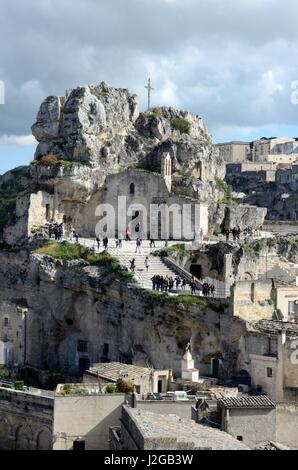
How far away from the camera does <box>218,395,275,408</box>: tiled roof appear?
32719 millimetres

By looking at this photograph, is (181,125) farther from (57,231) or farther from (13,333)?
(13,333)

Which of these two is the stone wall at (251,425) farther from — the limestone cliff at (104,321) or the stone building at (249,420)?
the limestone cliff at (104,321)

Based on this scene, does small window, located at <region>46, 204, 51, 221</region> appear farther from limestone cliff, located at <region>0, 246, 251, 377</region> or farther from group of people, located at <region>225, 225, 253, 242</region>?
group of people, located at <region>225, 225, 253, 242</region>

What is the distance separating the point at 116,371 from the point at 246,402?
9204mm

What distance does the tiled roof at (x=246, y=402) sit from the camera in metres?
32.7

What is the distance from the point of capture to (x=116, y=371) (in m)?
40.7

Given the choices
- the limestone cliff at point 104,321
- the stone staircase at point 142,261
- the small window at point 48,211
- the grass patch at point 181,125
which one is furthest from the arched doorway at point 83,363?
the grass patch at point 181,125

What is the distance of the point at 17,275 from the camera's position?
5703cm

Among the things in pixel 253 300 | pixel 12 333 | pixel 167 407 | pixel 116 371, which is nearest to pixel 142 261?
pixel 12 333

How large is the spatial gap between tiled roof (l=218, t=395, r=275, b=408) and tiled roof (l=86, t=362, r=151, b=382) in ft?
22.2

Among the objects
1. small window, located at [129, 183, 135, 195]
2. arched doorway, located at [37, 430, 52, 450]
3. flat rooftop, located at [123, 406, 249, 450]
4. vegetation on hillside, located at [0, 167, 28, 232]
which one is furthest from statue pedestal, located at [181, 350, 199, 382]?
vegetation on hillside, located at [0, 167, 28, 232]

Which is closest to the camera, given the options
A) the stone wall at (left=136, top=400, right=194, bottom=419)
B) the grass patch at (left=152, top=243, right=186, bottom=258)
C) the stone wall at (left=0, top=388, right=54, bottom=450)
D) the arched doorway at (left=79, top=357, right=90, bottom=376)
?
the stone wall at (left=136, top=400, right=194, bottom=419)
